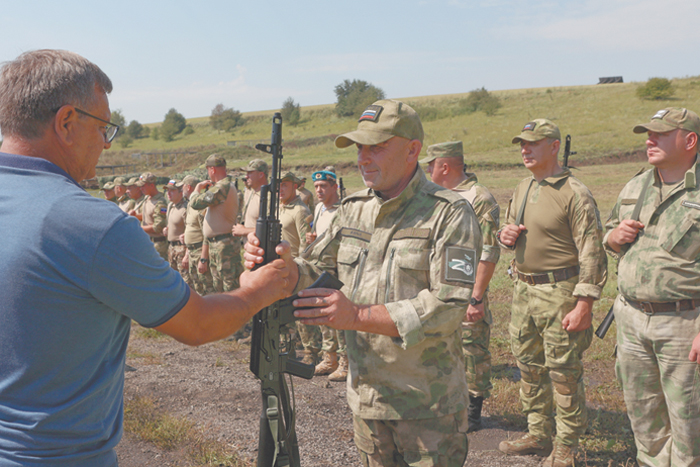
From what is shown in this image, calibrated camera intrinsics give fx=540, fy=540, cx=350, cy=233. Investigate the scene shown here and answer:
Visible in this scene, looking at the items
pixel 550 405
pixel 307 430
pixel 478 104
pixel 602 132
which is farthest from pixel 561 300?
pixel 478 104

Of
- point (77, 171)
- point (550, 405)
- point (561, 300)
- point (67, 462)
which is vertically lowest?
point (550, 405)

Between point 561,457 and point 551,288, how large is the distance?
1.39 meters

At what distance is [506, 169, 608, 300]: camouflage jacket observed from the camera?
435cm

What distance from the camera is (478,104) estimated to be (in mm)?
56750

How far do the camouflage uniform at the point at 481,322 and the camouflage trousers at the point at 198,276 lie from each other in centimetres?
555

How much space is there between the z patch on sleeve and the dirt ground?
8.69 ft

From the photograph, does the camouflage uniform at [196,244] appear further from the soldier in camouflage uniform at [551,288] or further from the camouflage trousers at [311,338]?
the soldier in camouflage uniform at [551,288]

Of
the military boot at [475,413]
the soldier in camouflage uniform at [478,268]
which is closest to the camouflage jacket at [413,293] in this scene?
the soldier in camouflage uniform at [478,268]

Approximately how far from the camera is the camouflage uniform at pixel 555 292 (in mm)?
4430

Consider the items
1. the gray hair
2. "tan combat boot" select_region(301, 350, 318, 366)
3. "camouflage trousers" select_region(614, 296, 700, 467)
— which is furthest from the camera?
"tan combat boot" select_region(301, 350, 318, 366)

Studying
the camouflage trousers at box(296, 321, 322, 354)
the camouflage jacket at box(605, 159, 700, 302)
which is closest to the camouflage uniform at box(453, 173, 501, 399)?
the camouflage jacket at box(605, 159, 700, 302)

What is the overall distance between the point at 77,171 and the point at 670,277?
143 inches

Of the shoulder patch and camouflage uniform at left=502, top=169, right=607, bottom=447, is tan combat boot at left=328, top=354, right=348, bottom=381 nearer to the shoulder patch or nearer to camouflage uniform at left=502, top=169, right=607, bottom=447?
camouflage uniform at left=502, top=169, right=607, bottom=447

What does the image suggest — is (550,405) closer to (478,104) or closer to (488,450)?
(488,450)
